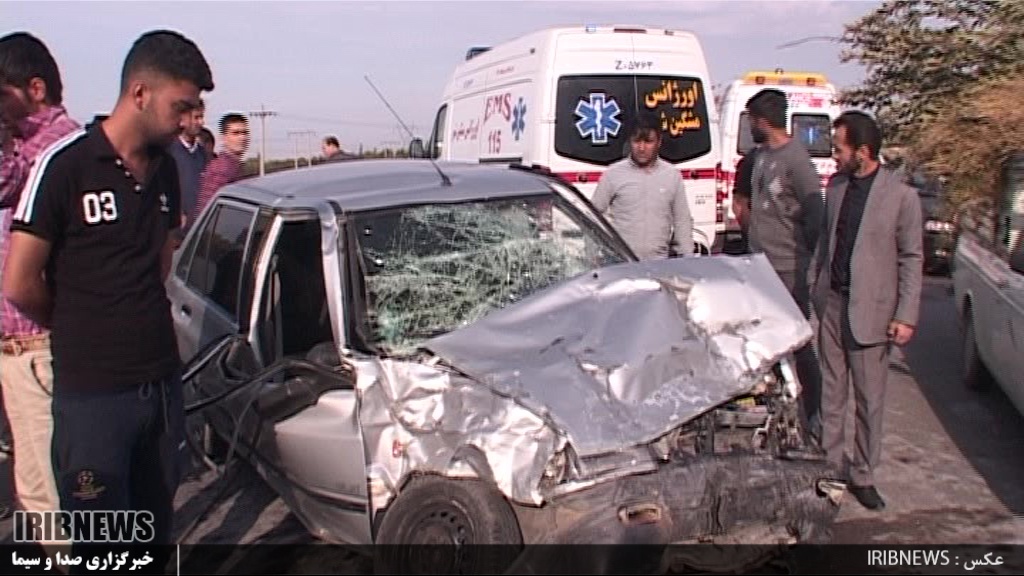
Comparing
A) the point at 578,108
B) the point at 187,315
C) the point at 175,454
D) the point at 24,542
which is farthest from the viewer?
the point at 578,108

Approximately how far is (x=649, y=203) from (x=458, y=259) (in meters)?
2.16

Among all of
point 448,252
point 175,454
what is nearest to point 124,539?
point 175,454

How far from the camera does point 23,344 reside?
3.60 meters

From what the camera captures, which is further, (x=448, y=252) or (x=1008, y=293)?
(x=1008, y=293)

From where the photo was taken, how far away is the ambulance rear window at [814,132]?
1402 centimetres

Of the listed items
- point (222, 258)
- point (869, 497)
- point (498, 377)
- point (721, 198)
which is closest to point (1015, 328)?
point (869, 497)

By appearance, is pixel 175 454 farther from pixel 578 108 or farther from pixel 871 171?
pixel 578 108

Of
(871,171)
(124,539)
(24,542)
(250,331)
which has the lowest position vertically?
(24,542)

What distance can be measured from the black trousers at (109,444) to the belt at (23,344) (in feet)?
2.29

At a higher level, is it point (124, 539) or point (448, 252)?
Answer: point (448, 252)

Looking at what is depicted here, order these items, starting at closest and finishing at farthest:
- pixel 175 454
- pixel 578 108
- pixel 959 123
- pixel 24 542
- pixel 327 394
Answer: pixel 175 454 → pixel 327 394 → pixel 24 542 → pixel 959 123 → pixel 578 108

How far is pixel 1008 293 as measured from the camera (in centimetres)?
548

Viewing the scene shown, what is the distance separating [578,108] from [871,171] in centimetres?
458

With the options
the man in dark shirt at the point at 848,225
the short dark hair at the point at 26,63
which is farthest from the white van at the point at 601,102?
the short dark hair at the point at 26,63
